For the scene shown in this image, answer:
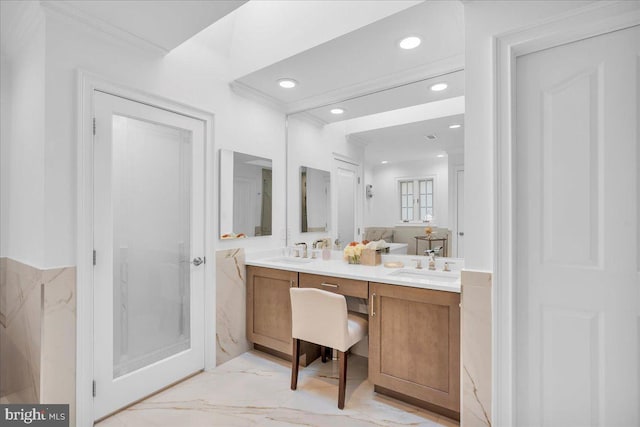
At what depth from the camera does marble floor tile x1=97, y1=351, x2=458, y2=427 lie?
184 cm

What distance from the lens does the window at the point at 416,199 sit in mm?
2406

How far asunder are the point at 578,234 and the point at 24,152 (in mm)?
3075

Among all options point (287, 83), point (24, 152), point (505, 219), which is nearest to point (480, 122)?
point (505, 219)

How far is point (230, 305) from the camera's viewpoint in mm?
2645

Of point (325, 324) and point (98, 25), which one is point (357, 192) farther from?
point (98, 25)

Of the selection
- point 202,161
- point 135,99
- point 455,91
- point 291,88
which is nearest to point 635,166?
point 455,91

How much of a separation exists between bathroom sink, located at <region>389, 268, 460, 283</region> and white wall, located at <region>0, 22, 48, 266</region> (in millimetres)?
2208

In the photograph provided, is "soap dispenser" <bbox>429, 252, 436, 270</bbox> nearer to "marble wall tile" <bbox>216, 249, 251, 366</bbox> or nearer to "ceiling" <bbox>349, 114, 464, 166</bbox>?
"ceiling" <bbox>349, 114, 464, 166</bbox>

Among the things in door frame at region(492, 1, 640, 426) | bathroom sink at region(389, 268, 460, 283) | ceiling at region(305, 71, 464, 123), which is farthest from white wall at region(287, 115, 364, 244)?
door frame at region(492, 1, 640, 426)

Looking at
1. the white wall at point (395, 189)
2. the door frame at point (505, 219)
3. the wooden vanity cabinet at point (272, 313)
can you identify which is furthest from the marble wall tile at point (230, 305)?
the door frame at point (505, 219)

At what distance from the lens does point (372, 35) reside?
191 centimetres

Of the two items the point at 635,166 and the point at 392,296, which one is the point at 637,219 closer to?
the point at 635,166

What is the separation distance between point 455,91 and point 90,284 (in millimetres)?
2720

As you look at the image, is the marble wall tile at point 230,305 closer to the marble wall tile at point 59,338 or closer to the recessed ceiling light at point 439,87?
the marble wall tile at point 59,338
